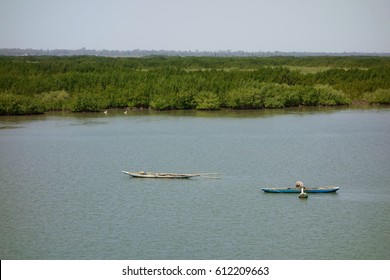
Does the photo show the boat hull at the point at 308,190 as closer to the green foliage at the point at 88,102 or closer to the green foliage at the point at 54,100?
the green foliage at the point at 88,102

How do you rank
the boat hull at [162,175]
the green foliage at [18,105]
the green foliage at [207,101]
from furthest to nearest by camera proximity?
1. the green foliage at [207,101]
2. the green foliage at [18,105]
3. the boat hull at [162,175]

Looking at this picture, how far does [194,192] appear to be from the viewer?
1317 cm

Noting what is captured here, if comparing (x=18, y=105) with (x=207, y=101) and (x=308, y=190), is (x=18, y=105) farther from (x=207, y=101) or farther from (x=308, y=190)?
(x=308, y=190)

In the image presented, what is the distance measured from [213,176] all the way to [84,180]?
256 centimetres

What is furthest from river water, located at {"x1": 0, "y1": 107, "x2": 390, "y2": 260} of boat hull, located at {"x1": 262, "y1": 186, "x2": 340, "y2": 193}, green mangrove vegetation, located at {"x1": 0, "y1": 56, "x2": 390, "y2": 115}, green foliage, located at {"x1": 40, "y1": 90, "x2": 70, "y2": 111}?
green mangrove vegetation, located at {"x1": 0, "y1": 56, "x2": 390, "y2": 115}

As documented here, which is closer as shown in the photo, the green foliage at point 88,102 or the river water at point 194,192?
the river water at point 194,192

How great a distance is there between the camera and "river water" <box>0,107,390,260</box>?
10.1 m

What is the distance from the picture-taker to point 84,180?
1442 cm

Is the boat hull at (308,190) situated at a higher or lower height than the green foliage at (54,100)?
higher

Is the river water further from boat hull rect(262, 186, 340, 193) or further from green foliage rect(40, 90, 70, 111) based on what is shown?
green foliage rect(40, 90, 70, 111)

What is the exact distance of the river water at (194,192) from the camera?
10.1 m

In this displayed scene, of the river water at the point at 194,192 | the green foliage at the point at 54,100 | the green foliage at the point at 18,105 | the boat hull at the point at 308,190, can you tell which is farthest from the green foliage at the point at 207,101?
the boat hull at the point at 308,190
